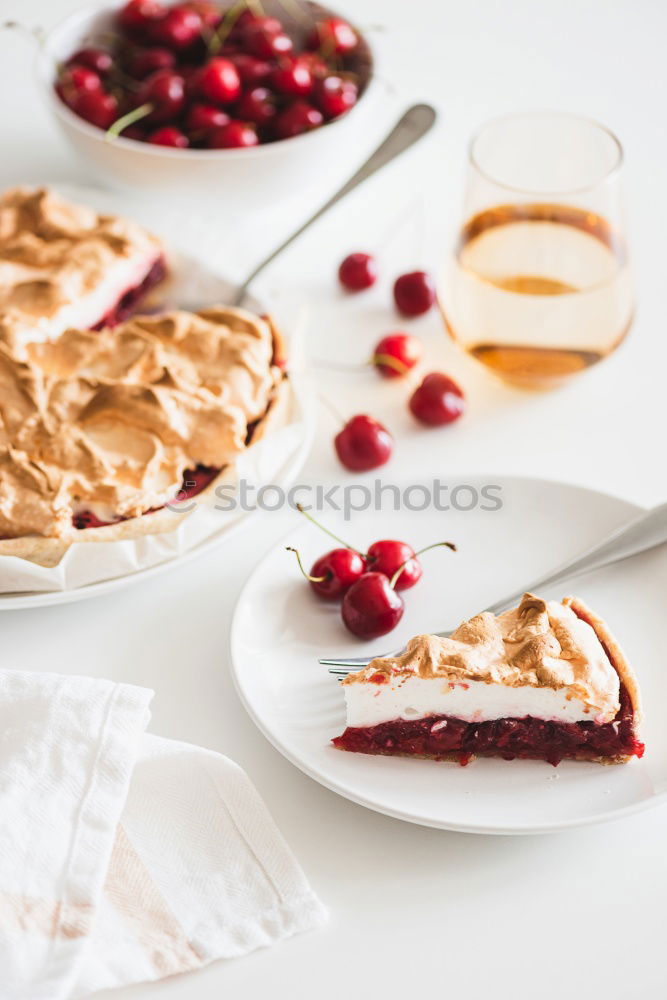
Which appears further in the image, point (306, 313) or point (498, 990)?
point (306, 313)

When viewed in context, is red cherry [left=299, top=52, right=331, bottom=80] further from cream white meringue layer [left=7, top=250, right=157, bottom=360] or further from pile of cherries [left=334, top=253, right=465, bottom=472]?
cream white meringue layer [left=7, top=250, right=157, bottom=360]

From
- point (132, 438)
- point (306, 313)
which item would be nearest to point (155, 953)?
→ point (132, 438)

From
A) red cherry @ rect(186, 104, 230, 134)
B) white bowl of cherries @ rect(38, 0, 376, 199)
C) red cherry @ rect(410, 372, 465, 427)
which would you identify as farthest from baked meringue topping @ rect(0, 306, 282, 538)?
red cherry @ rect(186, 104, 230, 134)

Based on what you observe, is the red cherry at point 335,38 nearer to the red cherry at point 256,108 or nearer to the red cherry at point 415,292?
the red cherry at point 256,108

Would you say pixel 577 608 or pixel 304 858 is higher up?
pixel 577 608

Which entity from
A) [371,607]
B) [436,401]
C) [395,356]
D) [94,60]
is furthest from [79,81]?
[371,607]

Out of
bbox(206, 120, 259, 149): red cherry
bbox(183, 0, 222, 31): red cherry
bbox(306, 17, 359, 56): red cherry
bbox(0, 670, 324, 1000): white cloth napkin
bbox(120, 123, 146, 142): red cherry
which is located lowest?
bbox(0, 670, 324, 1000): white cloth napkin

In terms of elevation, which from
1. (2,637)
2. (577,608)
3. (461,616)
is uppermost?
(577,608)

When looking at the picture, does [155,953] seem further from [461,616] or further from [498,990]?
[461,616]
